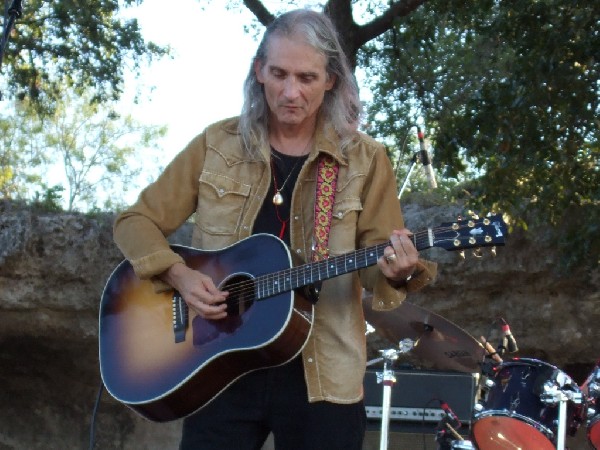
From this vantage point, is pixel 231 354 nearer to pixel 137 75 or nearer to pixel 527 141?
pixel 527 141

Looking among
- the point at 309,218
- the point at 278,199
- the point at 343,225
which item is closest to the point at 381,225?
the point at 343,225

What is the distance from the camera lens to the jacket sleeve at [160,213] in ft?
9.53

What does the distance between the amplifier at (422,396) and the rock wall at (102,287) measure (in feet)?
4.55

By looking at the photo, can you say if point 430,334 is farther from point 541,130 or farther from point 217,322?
point 217,322

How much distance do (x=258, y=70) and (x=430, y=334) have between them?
2.64m

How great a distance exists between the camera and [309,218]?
2.84m

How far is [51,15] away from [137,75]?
3.36 feet

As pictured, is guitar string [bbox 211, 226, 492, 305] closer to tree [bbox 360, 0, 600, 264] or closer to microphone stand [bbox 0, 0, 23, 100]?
microphone stand [bbox 0, 0, 23, 100]

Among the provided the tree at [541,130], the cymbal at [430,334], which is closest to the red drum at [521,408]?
the cymbal at [430,334]

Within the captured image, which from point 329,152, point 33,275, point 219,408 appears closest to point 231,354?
point 219,408

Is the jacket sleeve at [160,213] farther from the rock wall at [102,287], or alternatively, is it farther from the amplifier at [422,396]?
the rock wall at [102,287]

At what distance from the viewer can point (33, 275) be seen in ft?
24.1

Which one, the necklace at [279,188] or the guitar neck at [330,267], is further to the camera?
the necklace at [279,188]

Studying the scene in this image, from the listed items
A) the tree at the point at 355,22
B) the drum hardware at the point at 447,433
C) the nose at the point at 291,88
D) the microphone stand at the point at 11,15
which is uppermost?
the tree at the point at 355,22
